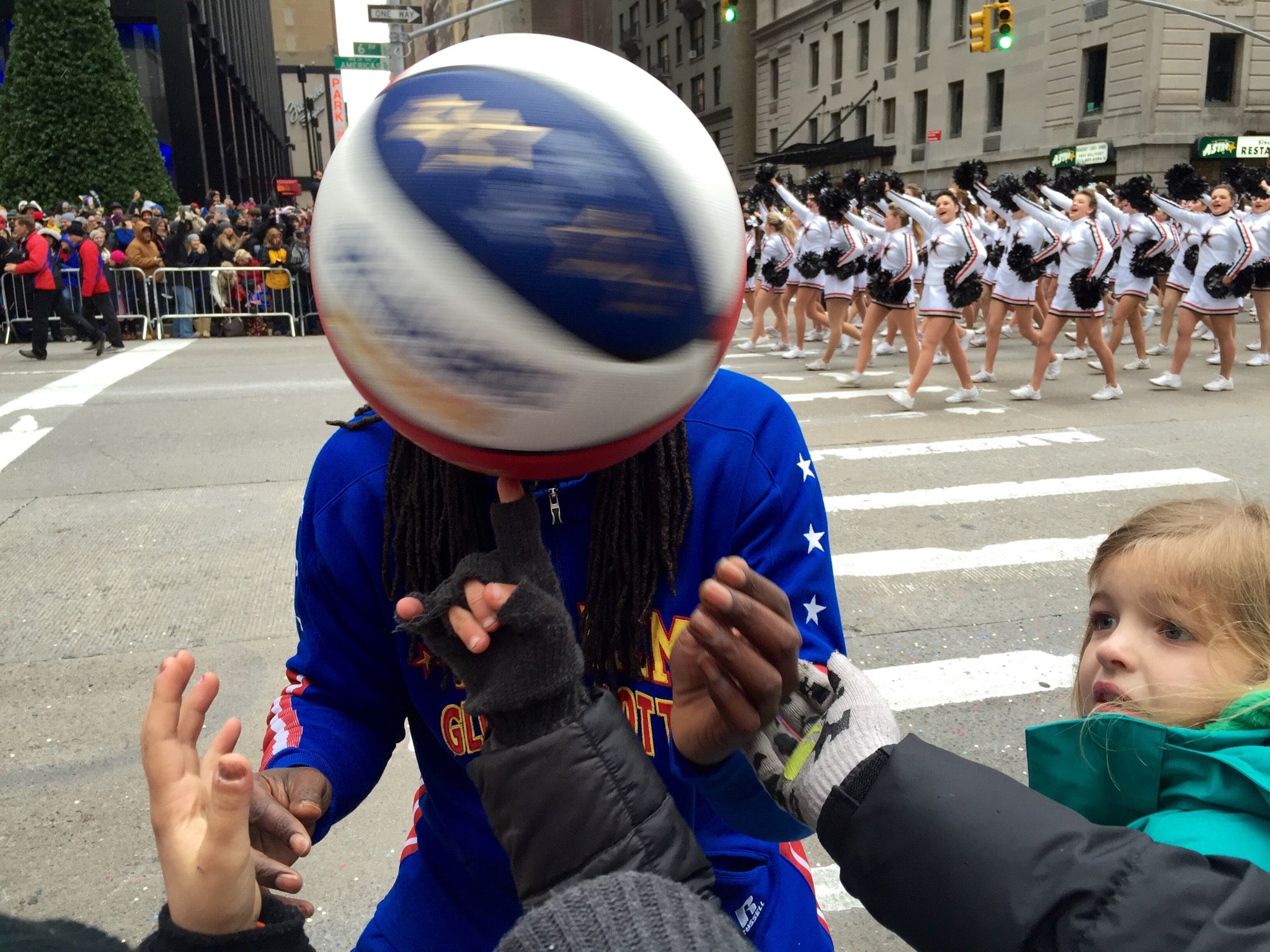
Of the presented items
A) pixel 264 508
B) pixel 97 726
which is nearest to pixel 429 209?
pixel 97 726

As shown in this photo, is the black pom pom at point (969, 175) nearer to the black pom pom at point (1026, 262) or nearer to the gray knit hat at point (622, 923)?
the black pom pom at point (1026, 262)

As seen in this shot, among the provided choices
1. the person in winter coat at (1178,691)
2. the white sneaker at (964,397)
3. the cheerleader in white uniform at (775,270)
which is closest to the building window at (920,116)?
the cheerleader in white uniform at (775,270)

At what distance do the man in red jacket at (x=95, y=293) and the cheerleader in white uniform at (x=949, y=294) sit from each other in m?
10.6

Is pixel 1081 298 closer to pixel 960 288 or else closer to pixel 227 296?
pixel 960 288

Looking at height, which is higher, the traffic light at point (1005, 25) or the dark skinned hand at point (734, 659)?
the traffic light at point (1005, 25)

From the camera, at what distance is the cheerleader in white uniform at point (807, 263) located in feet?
43.2

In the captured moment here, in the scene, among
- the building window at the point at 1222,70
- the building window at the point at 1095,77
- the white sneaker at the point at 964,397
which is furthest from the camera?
the building window at the point at 1095,77

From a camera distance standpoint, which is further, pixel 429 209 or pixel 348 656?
pixel 348 656

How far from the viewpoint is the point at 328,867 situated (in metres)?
3.08

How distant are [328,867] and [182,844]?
7.42ft

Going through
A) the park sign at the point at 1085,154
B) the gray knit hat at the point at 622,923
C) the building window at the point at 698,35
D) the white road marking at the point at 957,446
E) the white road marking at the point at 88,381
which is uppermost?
the building window at the point at 698,35

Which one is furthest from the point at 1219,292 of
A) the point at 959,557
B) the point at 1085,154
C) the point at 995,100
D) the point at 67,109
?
the point at 995,100

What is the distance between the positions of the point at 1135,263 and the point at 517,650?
41.9 ft

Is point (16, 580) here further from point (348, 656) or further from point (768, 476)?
point (768, 476)
